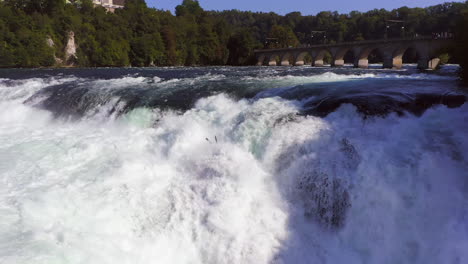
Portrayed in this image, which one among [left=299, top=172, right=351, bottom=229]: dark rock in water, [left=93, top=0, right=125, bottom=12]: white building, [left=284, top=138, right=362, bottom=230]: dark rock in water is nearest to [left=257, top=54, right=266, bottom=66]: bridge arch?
[left=93, top=0, right=125, bottom=12]: white building

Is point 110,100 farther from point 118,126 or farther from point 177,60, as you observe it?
point 177,60

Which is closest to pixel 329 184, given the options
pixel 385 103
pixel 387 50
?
pixel 385 103

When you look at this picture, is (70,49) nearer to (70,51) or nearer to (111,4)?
(70,51)

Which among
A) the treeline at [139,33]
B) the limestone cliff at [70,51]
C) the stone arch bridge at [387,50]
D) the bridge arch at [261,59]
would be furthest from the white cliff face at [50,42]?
the bridge arch at [261,59]

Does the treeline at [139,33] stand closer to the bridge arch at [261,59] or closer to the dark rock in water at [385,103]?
the bridge arch at [261,59]

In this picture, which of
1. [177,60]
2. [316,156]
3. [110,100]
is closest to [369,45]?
[177,60]

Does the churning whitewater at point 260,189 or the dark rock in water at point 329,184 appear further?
the dark rock in water at point 329,184
